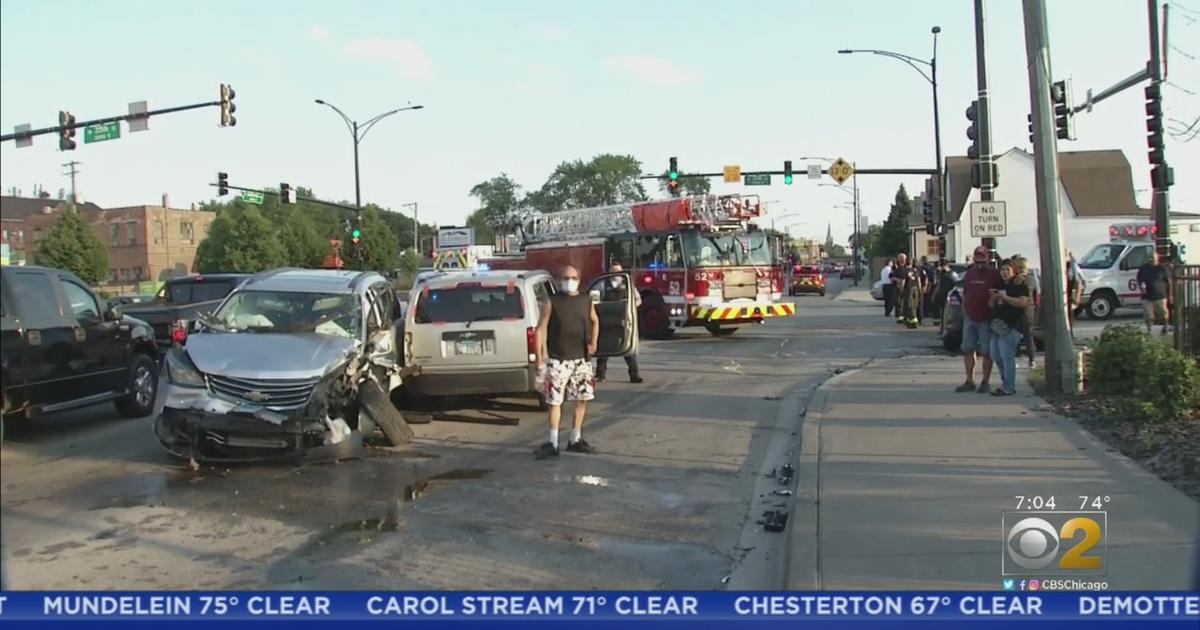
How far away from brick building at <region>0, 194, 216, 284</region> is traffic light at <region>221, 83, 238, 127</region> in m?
0.36

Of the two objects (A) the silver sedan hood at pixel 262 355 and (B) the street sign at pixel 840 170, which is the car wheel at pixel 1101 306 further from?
(A) the silver sedan hood at pixel 262 355

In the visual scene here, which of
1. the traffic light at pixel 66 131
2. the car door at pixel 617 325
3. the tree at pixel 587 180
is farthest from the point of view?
the car door at pixel 617 325

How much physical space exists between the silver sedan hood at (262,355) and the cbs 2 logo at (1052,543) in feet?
19.1

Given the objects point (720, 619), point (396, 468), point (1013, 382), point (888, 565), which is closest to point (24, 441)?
point (720, 619)

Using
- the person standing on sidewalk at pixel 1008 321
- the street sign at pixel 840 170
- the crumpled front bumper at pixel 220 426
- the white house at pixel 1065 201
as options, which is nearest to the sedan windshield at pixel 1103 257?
the white house at pixel 1065 201

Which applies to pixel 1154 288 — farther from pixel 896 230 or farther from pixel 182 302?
pixel 896 230

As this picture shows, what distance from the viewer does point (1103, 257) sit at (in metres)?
24.9

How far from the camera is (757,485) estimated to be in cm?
727

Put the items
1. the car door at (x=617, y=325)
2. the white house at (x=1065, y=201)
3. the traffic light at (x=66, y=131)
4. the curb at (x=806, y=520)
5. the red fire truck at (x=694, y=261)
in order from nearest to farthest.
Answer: the traffic light at (x=66, y=131) → the curb at (x=806, y=520) → the car door at (x=617, y=325) → the red fire truck at (x=694, y=261) → the white house at (x=1065, y=201)

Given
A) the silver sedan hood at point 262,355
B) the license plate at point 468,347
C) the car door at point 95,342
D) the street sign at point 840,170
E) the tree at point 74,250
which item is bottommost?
the license plate at point 468,347

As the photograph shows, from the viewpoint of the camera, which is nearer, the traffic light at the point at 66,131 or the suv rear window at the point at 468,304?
the traffic light at the point at 66,131

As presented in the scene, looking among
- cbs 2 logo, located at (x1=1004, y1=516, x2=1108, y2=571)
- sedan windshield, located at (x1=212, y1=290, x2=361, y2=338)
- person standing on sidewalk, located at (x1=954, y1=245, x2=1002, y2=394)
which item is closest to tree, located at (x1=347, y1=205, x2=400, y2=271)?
cbs 2 logo, located at (x1=1004, y1=516, x2=1108, y2=571)

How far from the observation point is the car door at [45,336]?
106 inches

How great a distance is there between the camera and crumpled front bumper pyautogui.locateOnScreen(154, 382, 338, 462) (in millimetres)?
7336
